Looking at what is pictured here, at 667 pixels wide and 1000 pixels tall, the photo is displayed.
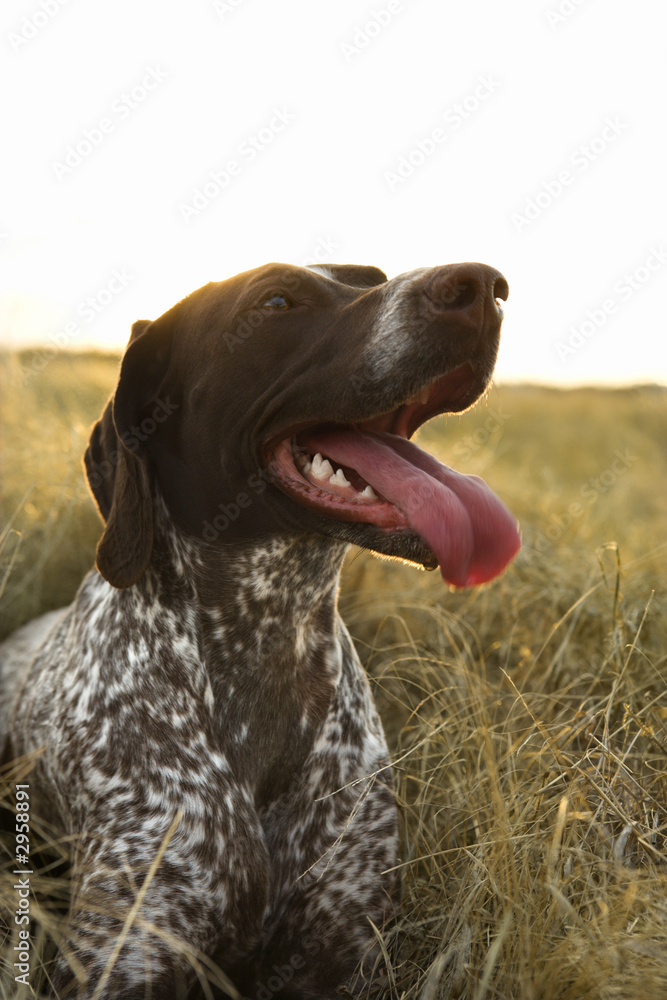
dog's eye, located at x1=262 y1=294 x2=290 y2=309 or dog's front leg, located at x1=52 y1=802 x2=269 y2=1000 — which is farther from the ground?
dog's eye, located at x1=262 y1=294 x2=290 y2=309

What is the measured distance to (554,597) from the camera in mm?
3793

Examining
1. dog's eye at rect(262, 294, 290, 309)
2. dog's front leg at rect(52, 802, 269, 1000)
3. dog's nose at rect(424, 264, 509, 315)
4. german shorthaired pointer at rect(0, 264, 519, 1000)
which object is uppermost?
dog's nose at rect(424, 264, 509, 315)

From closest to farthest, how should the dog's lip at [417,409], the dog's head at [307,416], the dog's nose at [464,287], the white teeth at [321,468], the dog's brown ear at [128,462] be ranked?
1. the dog's nose at [464,287]
2. the dog's head at [307,416]
3. the dog's lip at [417,409]
4. the white teeth at [321,468]
5. the dog's brown ear at [128,462]

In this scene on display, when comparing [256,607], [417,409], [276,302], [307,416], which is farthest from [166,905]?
[276,302]

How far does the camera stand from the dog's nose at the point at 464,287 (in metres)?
2.01

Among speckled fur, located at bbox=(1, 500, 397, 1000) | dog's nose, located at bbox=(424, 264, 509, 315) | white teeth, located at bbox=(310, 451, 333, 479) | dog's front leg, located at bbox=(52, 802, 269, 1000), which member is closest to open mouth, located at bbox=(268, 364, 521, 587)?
white teeth, located at bbox=(310, 451, 333, 479)

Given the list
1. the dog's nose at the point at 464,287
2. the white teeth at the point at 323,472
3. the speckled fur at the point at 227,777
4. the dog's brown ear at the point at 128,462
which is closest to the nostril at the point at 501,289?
the dog's nose at the point at 464,287

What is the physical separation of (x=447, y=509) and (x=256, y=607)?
754mm

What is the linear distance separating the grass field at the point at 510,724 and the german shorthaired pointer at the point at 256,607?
238 mm

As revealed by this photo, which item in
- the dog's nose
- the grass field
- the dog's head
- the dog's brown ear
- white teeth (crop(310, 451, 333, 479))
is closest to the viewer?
the grass field

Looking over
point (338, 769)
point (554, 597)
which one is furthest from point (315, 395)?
point (554, 597)

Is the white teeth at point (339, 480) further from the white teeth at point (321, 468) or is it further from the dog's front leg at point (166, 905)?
the dog's front leg at point (166, 905)

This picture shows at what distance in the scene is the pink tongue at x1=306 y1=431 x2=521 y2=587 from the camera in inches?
83.7

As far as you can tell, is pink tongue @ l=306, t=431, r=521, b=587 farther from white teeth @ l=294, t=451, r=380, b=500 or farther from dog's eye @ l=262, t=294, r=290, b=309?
dog's eye @ l=262, t=294, r=290, b=309
